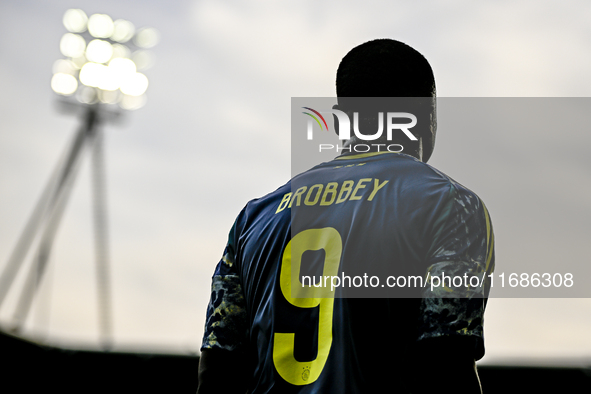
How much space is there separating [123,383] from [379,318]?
22.1ft

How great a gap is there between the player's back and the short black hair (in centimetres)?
28

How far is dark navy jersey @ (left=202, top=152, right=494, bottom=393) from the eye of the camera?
1.56 metres

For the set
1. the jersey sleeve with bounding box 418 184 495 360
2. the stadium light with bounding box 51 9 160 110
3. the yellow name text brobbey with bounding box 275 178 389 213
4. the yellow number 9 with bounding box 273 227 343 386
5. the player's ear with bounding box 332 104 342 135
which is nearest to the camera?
the jersey sleeve with bounding box 418 184 495 360

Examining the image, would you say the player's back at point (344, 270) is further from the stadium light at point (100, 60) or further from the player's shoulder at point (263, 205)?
the stadium light at point (100, 60)

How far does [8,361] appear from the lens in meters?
6.95

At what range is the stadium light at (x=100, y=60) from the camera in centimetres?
1482

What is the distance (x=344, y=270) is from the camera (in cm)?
169

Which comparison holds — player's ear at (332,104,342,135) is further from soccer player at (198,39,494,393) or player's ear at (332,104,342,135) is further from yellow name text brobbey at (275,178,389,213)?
yellow name text brobbey at (275,178,389,213)

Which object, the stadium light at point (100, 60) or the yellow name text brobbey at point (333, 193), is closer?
the yellow name text brobbey at point (333, 193)

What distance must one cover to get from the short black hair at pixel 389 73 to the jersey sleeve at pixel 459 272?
22.3 inches

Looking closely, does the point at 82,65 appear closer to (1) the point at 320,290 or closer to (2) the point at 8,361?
(2) the point at 8,361

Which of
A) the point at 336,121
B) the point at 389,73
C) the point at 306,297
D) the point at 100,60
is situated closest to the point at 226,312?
the point at 306,297

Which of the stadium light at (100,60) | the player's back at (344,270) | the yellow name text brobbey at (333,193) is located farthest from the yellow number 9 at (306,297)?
the stadium light at (100,60)

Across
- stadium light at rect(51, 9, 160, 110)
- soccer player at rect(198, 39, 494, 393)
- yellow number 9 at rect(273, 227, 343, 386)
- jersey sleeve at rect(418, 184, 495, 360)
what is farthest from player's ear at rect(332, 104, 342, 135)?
stadium light at rect(51, 9, 160, 110)
